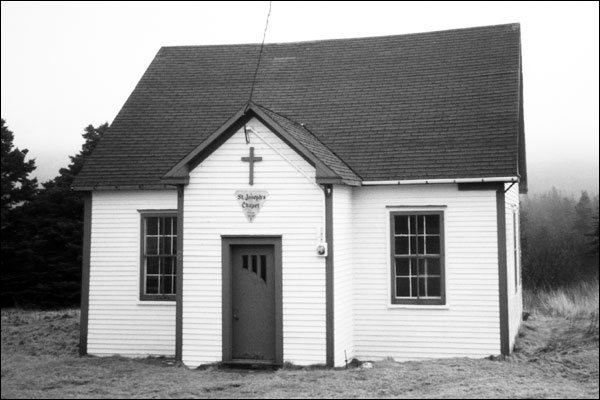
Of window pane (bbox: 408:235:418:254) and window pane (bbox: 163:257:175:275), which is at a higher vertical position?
window pane (bbox: 408:235:418:254)

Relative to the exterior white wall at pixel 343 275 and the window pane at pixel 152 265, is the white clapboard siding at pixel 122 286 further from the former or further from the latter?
the exterior white wall at pixel 343 275

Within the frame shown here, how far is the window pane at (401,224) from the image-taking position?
14.6m

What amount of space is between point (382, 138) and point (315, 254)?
3746 millimetres

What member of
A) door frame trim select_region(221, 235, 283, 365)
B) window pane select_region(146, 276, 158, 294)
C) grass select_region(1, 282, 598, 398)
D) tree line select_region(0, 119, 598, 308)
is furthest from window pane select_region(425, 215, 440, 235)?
tree line select_region(0, 119, 598, 308)

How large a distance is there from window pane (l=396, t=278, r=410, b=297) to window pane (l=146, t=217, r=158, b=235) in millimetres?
5449

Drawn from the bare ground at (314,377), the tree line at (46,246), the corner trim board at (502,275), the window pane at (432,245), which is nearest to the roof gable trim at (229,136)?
the window pane at (432,245)

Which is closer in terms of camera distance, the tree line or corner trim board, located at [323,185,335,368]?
corner trim board, located at [323,185,335,368]

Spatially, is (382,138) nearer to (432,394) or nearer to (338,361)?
(338,361)

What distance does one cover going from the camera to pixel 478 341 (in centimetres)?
1395

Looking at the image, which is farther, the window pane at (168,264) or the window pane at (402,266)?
the window pane at (168,264)

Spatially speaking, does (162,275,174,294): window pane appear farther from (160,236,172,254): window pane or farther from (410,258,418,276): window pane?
(410,258,418,276): window pane

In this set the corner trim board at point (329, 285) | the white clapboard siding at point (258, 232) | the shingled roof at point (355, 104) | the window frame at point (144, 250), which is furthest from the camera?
the window frame at point (144, 250)

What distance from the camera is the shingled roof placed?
14.8 metres

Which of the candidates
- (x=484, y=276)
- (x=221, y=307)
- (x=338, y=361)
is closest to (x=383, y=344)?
(x=338, y=361)
